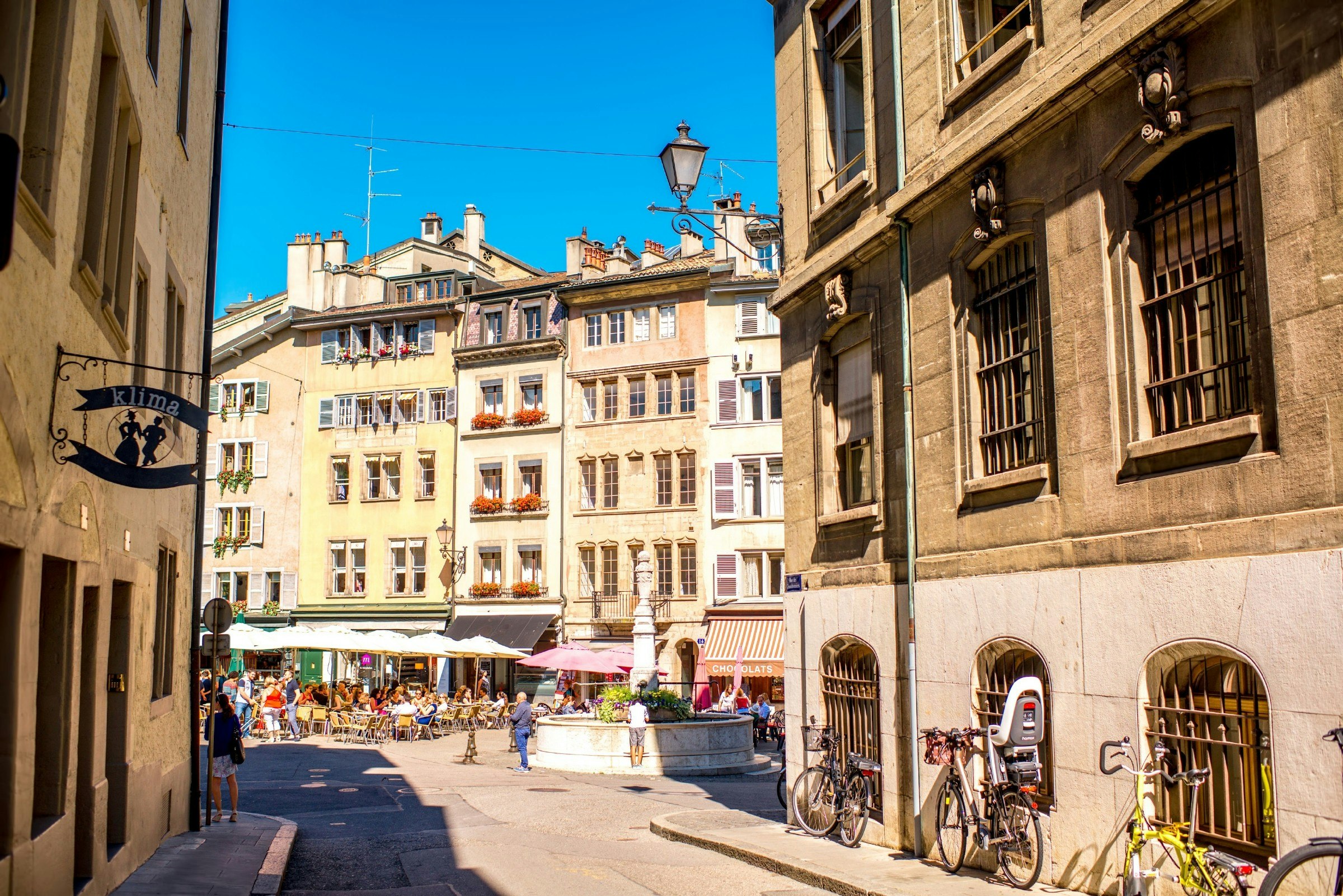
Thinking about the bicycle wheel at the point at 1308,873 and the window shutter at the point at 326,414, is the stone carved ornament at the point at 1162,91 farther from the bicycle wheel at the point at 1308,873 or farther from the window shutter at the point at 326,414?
the window shutter at the point at 326,414

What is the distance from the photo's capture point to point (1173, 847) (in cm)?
877

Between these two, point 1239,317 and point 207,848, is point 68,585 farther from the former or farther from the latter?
point 1239,317

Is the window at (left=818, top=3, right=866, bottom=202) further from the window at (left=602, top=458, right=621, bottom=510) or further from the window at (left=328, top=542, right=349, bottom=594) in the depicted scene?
the window at (left=328, top=542, right=349, bottom=594)

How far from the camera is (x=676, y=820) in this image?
656 inches

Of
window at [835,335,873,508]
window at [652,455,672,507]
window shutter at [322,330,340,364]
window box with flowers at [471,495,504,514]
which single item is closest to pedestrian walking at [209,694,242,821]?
window at [835,335,873,508]

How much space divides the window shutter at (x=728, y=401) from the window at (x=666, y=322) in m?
2.92

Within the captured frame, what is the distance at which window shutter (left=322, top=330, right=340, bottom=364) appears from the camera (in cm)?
5122

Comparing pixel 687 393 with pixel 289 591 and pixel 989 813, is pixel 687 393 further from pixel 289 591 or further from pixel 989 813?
pixel 989 813

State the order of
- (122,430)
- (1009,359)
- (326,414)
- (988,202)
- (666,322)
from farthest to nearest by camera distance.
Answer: (326,414)
(666,322)
(1009,359)
(988,202)
(122,430)

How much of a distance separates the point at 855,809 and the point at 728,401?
3004 centimetres

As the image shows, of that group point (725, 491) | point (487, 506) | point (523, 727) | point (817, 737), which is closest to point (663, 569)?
point (725, 491)

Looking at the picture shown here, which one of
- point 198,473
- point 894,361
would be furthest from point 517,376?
point 894,361

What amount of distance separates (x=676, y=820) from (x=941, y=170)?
874 cm

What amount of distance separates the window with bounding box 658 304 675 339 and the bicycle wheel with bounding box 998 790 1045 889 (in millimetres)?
34839
